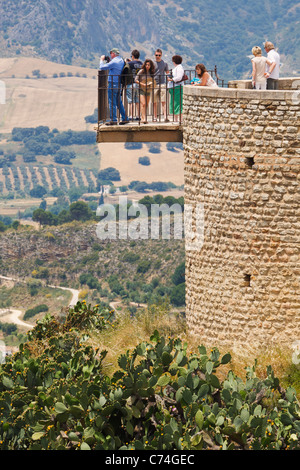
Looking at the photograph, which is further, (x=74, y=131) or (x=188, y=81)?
(x=74, y=131)

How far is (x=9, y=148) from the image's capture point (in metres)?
187

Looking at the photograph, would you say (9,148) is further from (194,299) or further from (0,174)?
(194,299)

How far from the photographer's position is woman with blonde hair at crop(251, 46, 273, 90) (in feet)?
48.8

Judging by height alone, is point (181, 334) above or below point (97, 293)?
above

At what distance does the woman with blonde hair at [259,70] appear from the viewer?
14859mm

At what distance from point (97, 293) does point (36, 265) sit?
12.6m

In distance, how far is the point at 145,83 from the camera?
17.0 meters

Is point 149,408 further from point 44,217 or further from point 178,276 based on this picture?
point 44,217

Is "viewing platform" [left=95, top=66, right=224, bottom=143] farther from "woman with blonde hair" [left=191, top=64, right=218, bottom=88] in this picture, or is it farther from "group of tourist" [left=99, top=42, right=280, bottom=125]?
"woman with blonde hair" [left=191, top=64, right=218, bottom=88]

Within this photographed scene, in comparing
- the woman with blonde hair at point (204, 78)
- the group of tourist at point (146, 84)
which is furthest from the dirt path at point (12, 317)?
the woman with blonde hair at point (204, 78)
